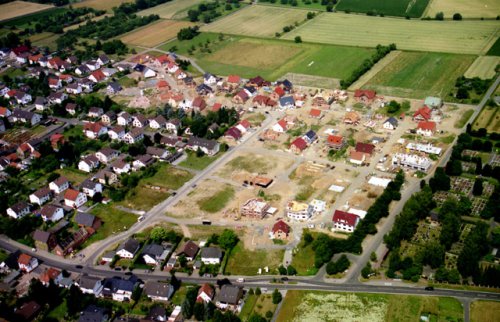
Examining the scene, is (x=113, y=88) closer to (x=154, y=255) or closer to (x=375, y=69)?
(x=375, y=69)

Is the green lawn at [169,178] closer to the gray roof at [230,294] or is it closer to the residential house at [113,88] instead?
the gray roof at [230,294]

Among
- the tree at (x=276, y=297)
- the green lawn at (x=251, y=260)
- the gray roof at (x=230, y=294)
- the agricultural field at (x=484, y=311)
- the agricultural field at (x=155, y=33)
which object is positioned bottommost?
the agricultural field at (x=484, y=311)

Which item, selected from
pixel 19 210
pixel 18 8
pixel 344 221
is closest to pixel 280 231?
pixel 344 221

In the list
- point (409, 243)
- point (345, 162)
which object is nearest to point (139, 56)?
point (345, 162)

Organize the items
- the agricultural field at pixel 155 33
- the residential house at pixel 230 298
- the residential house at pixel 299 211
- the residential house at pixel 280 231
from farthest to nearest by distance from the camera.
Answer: the agricultural field at pixel 155 33
the residential house at pixel 299 211
the residential house at pixel 280 231
the residential house at pixel 230 298

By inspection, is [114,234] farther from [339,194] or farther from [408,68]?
[408,68]

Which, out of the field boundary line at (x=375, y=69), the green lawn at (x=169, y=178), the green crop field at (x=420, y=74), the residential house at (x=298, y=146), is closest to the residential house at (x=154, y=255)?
the green lawn at (x=169, y=178)
